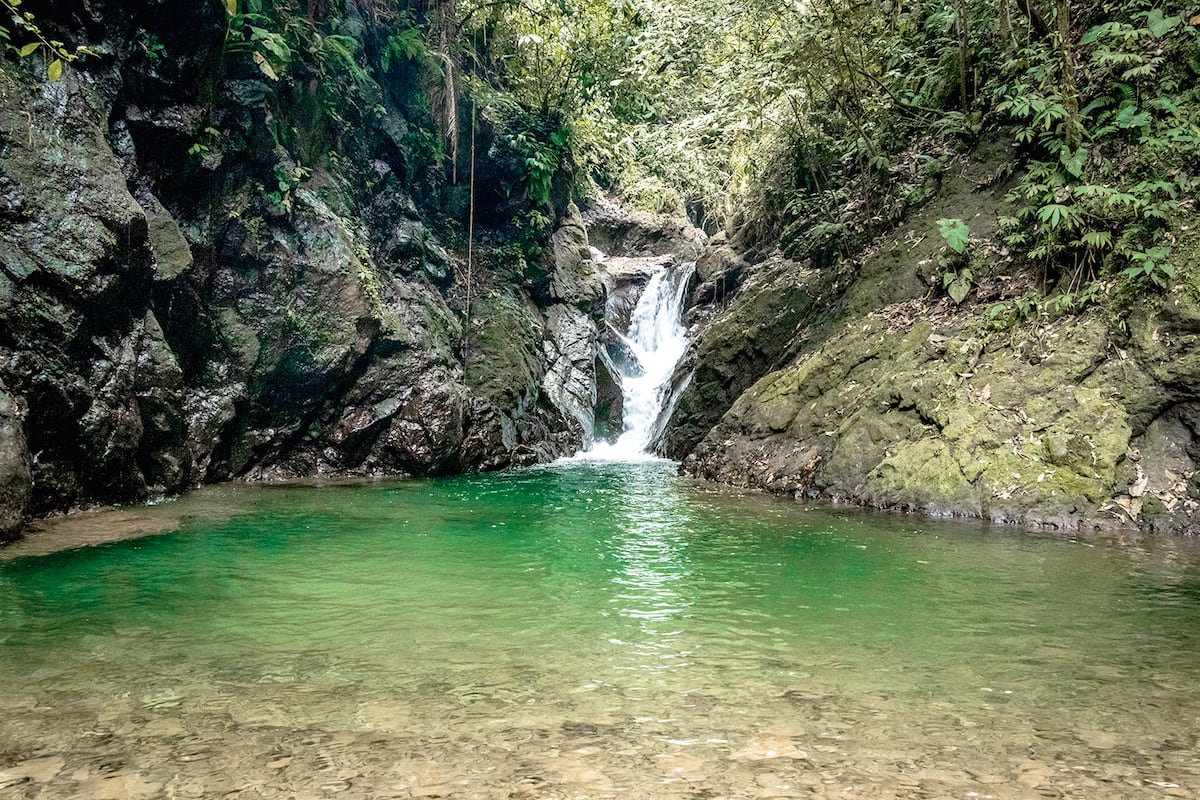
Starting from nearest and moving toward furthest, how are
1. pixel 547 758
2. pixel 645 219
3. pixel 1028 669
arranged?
pixel 547 758 → pixel 1028 669 → pixel 645 219

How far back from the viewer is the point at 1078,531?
6961mm

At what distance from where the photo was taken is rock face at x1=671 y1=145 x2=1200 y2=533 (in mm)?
7211

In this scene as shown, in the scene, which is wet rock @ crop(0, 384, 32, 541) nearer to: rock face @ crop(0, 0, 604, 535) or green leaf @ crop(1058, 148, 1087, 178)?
rock face @ crop(0, 0, 604, 535)

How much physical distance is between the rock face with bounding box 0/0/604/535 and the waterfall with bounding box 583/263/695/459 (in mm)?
1237

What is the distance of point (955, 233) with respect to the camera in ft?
30.8

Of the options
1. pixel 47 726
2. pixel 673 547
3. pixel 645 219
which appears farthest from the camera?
pixel 645 219

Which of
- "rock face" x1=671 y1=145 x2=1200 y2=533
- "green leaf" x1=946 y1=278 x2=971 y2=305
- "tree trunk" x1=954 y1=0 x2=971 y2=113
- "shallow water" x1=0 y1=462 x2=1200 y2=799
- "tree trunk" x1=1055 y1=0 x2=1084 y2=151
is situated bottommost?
"shallow water" x1=0 y1=462 x2=1200 y2=799

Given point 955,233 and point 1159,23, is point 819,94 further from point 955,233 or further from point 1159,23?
point 1159,23

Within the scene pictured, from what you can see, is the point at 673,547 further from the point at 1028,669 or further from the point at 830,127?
the point at 830,127

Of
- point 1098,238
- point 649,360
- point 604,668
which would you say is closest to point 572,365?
point 649,360

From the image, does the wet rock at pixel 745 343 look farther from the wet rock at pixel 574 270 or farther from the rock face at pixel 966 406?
the wet rock at pixel 574 270

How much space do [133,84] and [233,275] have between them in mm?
2823

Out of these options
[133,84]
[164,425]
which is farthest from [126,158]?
[164,425]

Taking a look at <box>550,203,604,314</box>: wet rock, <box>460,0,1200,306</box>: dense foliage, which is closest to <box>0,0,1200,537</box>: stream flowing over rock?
<box>460,0,1200,306</box>: dense foliage
